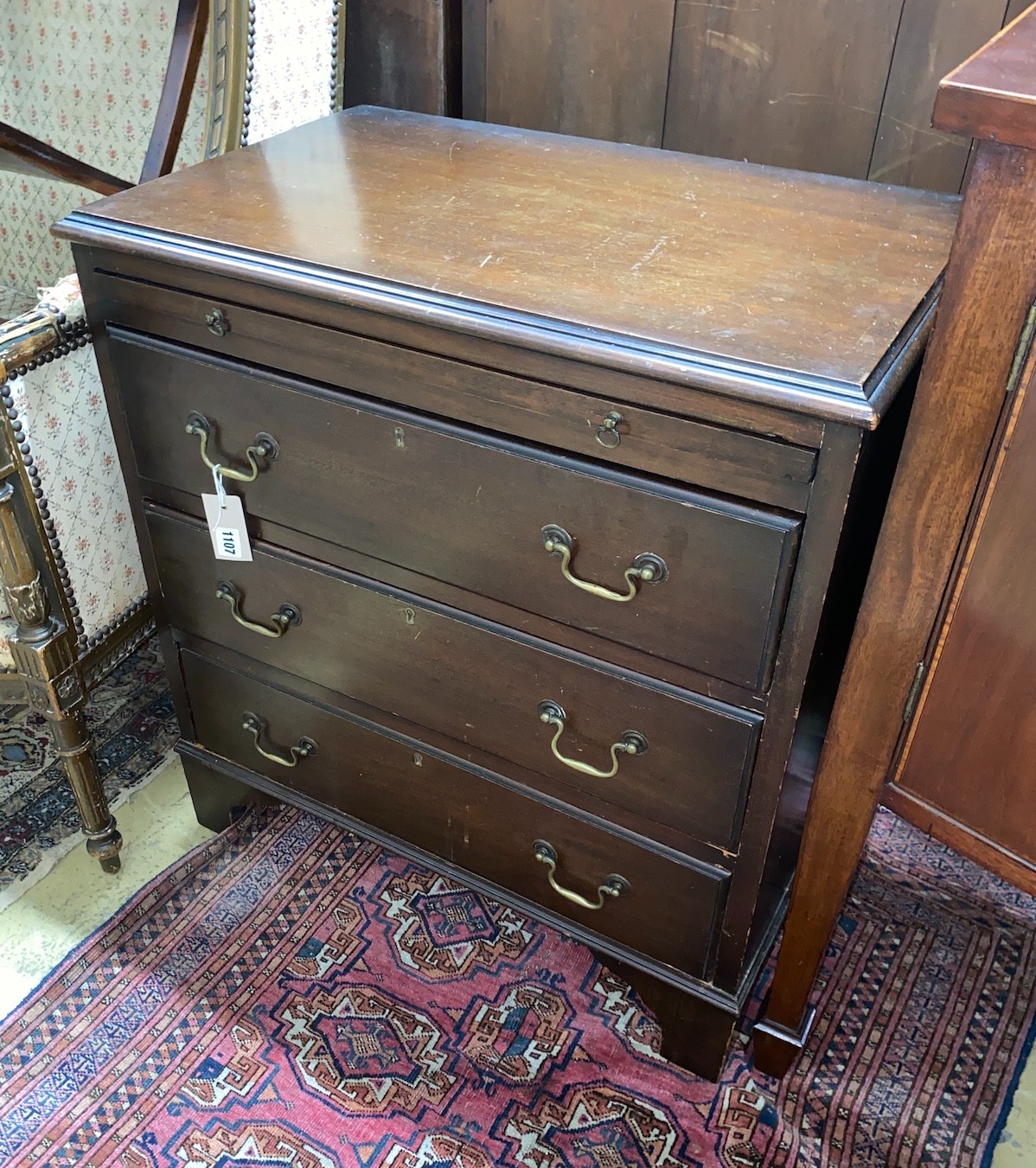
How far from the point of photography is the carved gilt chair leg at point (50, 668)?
47.0 inches

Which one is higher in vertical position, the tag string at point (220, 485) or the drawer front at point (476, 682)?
the tag string at point (220, 485)

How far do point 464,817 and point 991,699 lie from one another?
2.05ft

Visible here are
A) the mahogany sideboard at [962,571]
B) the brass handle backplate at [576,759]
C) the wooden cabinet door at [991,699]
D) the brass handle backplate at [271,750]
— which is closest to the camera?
the mahogany sideboard at [962,571]

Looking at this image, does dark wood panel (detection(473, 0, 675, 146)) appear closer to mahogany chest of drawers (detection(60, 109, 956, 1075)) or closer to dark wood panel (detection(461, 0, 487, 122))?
dark wood panel (detection(461, 0, 487, 122))

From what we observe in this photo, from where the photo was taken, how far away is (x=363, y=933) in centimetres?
143

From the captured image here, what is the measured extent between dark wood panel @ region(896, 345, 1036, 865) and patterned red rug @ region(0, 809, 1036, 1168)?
0.47 meters

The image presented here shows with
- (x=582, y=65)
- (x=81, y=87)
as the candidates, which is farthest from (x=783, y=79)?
(x=81, y=87)

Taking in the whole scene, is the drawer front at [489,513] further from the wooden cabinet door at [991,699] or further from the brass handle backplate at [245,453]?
the wooden cabinet door at [991,699]

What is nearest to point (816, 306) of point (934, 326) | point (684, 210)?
point (934, 326)

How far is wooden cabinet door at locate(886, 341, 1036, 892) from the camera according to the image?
0.82 m

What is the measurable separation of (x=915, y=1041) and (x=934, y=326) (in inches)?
38.3

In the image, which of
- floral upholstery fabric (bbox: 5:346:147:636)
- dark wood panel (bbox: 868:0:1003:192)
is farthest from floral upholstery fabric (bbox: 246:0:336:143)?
dark wood panel (bbox: 868:0:1003:192)

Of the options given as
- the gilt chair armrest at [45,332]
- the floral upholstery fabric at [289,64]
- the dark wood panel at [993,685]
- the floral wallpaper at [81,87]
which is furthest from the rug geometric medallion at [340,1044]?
the floral wallpaper at [81,87]

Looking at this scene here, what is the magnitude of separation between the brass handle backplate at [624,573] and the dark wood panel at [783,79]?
634 mm
